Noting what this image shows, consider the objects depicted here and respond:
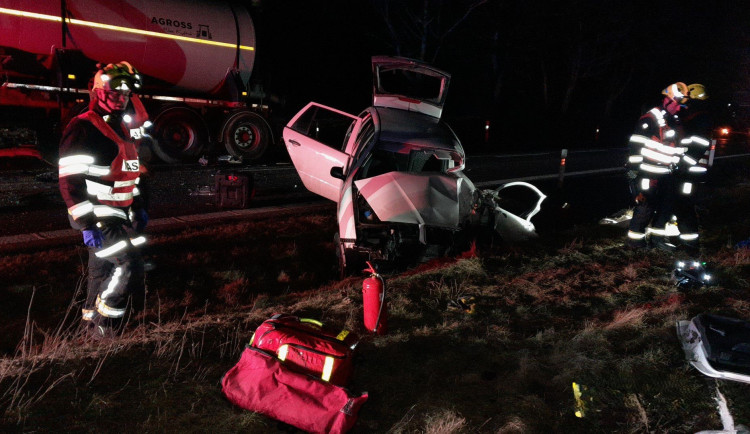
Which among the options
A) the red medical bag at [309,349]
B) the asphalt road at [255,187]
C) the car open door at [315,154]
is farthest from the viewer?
the asphalt road at [255,187]

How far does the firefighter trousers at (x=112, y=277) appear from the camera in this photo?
12.2ft

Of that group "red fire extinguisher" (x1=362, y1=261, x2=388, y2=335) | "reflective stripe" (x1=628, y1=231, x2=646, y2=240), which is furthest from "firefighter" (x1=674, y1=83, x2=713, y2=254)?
"red fire extinguisher" (x1=362, y1=261, x2=388, y2=335)

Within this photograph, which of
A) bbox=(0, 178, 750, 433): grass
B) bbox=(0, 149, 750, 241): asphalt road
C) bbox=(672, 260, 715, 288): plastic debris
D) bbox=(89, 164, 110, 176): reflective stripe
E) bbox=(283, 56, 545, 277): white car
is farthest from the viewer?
bbox=(0, 149, 750, 241): asphalt road

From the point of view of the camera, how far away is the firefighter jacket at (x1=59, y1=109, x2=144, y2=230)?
352 centimetres

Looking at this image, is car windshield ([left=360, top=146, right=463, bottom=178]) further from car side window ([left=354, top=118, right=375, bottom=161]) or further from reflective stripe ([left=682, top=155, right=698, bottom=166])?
reflective stripe ([left=682, top=155, right=698, bottom=166])

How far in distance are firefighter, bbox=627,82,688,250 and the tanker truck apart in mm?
9124

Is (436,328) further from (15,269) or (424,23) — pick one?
(424,23)

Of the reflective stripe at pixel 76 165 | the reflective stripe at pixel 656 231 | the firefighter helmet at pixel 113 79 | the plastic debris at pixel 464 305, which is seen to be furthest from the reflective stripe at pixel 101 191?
the reflective stripe at pixel 656 231

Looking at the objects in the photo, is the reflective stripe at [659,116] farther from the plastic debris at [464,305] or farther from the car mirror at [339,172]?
the car mirror at [339,172]

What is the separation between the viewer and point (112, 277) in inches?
147

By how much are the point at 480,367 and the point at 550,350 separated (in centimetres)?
57

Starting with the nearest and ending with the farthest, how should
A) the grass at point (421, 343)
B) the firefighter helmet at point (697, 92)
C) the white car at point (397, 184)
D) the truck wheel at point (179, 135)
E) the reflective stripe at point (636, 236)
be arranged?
the grass at point (421, 343) < the white car at point (397, 184) < the firefighter helmet at point (697, 92) < the reflective stripe at point (636, 236) < the truck wheel at point (179, 135)

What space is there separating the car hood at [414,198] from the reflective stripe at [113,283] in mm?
2365

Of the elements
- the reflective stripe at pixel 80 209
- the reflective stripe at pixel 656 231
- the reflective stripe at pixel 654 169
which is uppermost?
the reflective stripe at pixel 654 169
